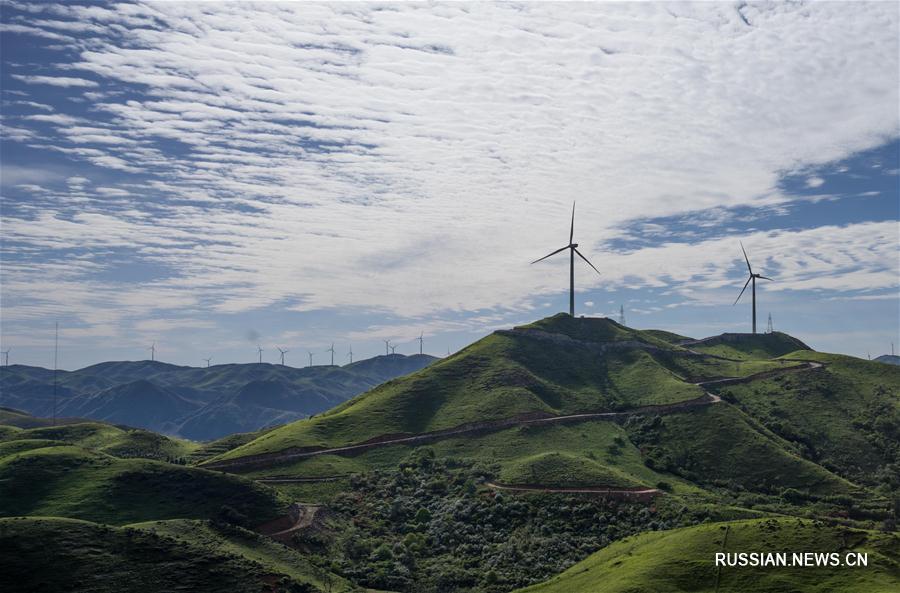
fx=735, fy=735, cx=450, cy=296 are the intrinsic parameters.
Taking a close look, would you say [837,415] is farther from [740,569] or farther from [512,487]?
[740,569]

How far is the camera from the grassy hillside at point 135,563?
80375 mm

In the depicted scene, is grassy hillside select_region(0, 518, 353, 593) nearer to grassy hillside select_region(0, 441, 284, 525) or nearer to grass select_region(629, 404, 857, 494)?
grassy hillside select_region(0, 441, 284, 525)

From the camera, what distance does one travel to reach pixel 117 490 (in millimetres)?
Result: 113375

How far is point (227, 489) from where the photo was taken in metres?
118

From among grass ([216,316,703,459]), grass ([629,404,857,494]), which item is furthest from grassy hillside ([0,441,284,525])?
grass ([629,404,857,494])

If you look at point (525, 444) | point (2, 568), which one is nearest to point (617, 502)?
point (525, 444)

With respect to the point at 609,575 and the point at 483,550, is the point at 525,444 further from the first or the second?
the point at 609,575

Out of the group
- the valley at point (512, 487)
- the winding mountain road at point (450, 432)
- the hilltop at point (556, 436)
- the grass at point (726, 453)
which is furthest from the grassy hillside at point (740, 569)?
the winding mountain road at point (450, 432)

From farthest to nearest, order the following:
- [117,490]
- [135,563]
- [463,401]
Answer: [463,401] < [117,490] < [135,563]

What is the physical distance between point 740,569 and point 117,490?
8962 cm

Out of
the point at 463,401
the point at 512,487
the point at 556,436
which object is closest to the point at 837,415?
the point at 556,436

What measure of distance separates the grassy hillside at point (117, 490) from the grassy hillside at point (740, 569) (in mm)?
53079

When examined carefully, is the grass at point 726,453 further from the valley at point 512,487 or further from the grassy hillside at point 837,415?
the grassy hillside at point 837,415

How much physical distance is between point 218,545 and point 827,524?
73.4 meters
